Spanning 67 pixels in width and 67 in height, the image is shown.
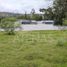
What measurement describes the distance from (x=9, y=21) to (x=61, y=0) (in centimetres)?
1563

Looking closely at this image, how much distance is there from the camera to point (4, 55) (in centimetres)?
1165

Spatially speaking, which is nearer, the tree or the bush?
the tree

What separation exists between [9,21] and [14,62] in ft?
50.6

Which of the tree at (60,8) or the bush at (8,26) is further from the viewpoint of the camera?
the bush at (8,26)

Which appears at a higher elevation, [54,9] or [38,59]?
[54,9]

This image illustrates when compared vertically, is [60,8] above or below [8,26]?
above

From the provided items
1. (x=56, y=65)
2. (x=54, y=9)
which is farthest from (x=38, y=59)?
(x=54, y=9)

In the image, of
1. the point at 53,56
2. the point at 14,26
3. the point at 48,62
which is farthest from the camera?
the point at 14,26

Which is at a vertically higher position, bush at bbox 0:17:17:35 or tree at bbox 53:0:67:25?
tree at bbox 53:0:67:25

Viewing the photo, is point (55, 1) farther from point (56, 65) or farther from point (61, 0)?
point (56, 65)

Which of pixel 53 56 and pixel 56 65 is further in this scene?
pixel 53 56

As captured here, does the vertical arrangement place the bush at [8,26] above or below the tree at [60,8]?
below

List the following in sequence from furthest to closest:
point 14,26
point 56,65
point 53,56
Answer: point 14,26, point 53,56, point 56,65

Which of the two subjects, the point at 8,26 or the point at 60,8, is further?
the point at 8,26
